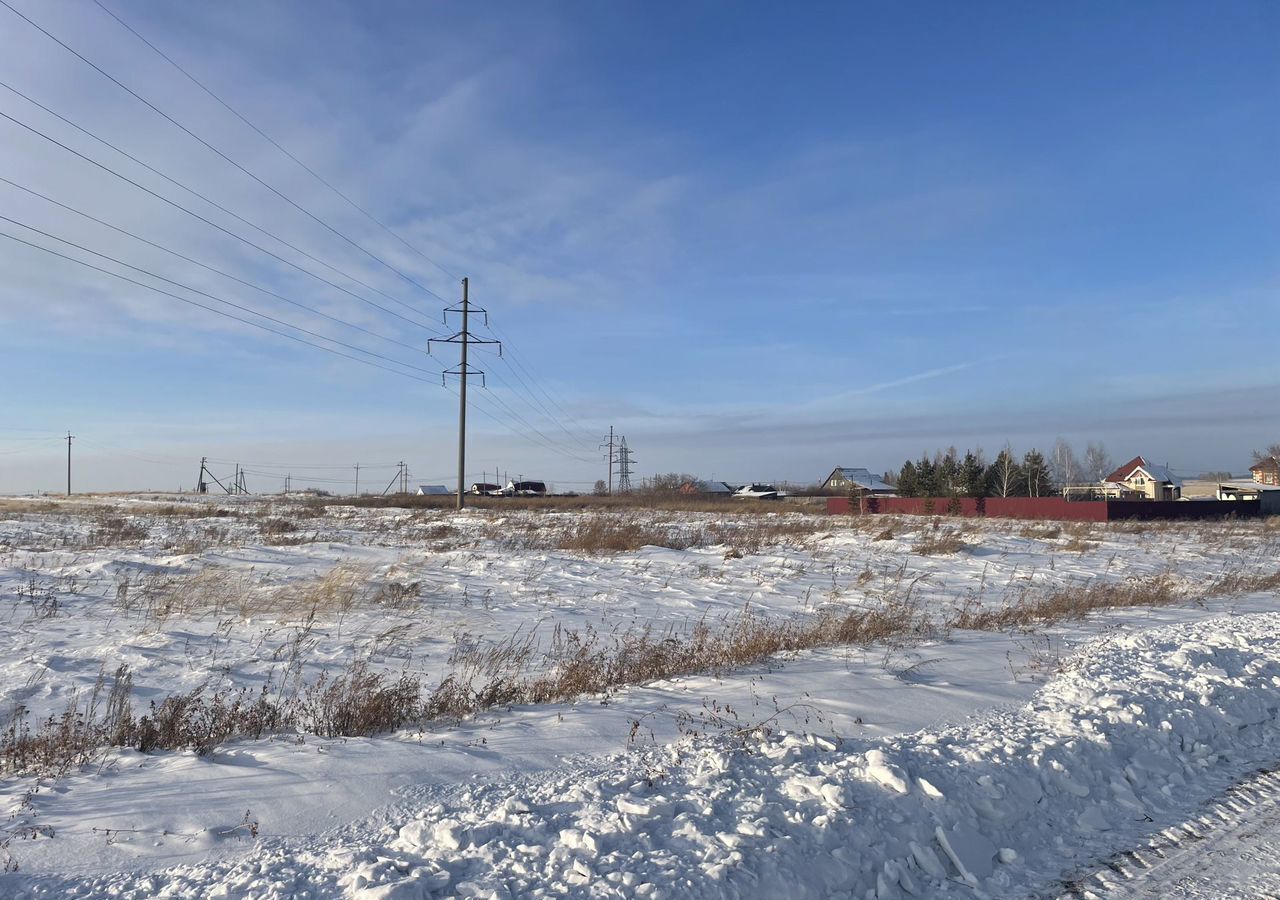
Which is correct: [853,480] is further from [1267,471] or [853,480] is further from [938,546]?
[938,546]

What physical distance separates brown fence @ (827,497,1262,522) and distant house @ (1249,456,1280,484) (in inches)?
1696

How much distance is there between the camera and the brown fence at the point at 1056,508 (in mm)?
44000

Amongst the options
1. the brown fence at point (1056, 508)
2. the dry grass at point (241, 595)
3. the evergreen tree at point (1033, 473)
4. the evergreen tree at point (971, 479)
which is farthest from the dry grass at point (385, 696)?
the evergreen tree at point (1033, 473)

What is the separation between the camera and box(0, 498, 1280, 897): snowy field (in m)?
3.88

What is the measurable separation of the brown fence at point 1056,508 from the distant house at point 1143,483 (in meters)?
32.0

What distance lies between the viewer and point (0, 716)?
6.57 metres

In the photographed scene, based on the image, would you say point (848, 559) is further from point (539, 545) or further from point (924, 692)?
point (924, 692)

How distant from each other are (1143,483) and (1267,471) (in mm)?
18999

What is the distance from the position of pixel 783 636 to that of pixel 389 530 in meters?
19.6

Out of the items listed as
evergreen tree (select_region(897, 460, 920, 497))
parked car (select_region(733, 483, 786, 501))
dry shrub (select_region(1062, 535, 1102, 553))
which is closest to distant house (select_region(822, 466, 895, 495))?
parked car (select_region(733, 483, 786, 501))

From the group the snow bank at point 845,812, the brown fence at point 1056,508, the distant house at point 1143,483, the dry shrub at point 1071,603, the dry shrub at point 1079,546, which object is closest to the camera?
the snow bank at point 845,812

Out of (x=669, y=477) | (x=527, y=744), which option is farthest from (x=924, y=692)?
(x=669, y=477)

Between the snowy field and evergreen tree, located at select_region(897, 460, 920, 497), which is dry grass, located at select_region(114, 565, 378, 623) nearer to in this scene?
the snowy field

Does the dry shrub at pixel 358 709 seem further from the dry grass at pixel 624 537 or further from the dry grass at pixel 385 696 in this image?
the dry grass at pixel 624 537
